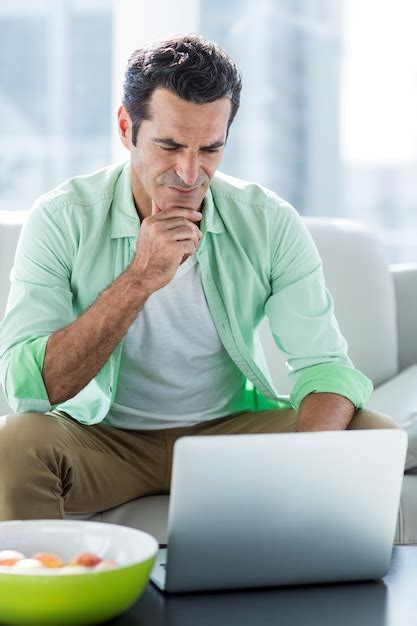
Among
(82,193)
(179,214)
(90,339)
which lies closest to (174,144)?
(179,214)

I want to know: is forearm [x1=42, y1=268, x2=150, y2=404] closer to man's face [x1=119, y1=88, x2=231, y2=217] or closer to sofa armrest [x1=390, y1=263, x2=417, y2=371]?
man's face [x1=119, y1=88, x2=231, y2=217]

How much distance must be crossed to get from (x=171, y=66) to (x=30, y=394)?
27.8 inches

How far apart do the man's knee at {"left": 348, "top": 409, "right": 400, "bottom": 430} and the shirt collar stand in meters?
0.52

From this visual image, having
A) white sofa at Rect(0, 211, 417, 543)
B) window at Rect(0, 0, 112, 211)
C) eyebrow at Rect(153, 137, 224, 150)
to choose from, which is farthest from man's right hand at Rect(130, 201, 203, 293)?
window at Rect(0, 0, 112, 211)

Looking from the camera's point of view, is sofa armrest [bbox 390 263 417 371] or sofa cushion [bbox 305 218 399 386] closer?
sofa cushion [bbox 305 218 399 386]

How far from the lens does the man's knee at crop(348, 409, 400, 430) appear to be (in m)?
1.91

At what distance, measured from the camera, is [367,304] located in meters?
2.72

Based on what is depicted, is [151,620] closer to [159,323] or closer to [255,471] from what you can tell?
[255,471]

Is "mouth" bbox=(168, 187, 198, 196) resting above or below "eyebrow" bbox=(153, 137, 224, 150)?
below

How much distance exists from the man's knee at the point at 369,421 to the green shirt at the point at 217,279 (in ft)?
0.12

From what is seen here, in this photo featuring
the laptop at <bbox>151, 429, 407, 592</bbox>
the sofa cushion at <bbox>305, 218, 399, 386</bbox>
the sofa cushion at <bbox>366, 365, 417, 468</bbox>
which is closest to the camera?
the laptop at <bbox>151, 429, 407, 592</bbox>

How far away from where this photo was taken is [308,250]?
2234 mm

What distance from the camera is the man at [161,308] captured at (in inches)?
77.3

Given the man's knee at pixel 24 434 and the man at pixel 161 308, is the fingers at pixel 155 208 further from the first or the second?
the man's knee at pixel 24 434
